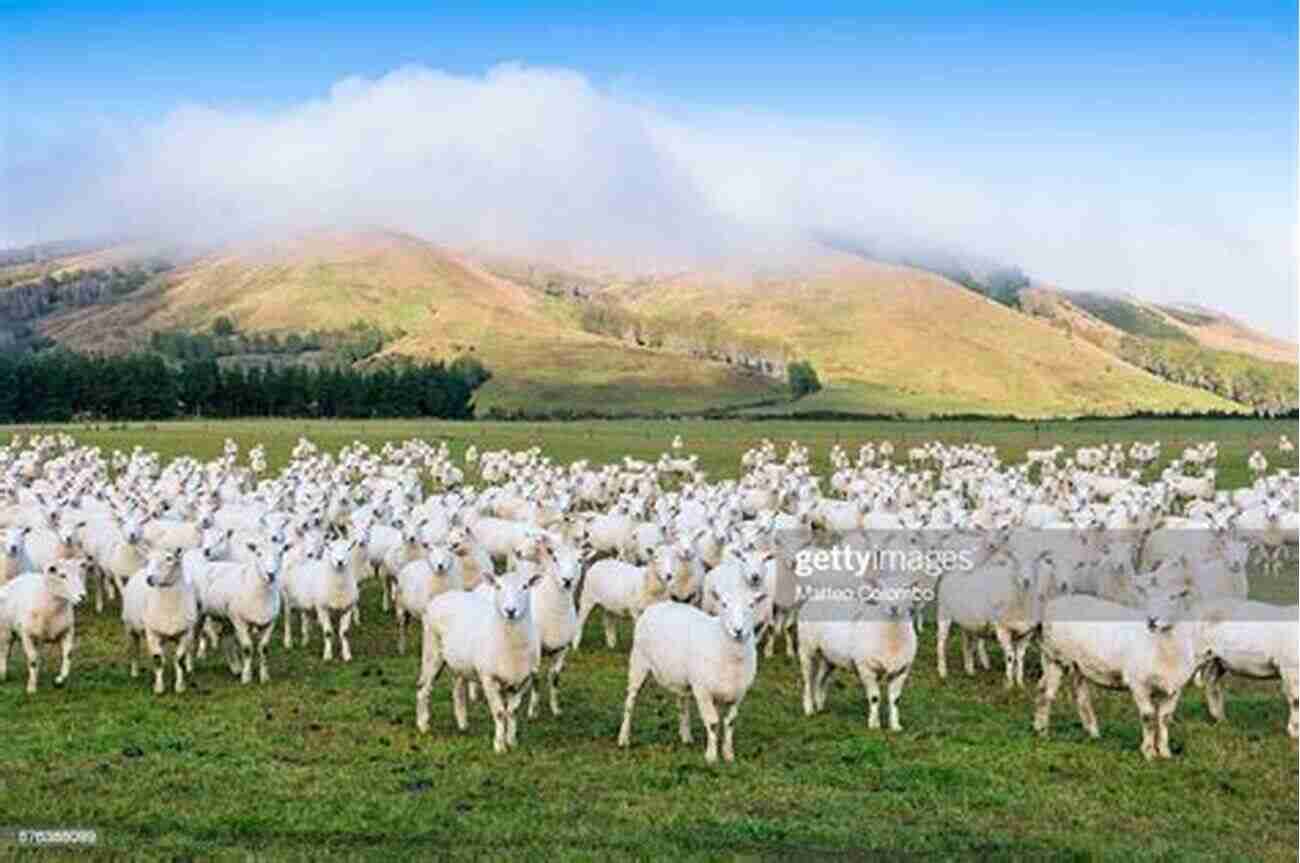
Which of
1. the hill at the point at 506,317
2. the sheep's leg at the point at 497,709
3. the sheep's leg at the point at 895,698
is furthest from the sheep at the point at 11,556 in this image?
the hill at the point at 506,317

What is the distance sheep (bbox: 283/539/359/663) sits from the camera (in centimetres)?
2192

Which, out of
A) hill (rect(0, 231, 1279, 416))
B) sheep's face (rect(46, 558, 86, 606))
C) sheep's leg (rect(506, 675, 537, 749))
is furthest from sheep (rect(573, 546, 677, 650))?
hill (rect(0, 231, 1279, 416))

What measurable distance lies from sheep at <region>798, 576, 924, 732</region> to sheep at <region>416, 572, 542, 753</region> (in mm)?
3664

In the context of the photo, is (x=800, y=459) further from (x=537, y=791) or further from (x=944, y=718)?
(x=537, y=791)

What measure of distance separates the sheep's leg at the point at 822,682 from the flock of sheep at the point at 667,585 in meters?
0.03

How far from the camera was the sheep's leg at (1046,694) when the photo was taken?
17250 mm

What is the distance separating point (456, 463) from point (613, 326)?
3459 inches

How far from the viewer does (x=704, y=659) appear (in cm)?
1589

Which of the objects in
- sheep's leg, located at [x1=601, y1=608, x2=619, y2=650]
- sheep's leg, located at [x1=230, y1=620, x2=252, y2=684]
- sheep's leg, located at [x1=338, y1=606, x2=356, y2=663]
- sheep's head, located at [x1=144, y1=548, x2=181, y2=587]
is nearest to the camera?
sheep's head, located at [x1=144, y1=548, x2=181, y2=587]

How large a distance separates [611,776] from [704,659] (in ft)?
5.63

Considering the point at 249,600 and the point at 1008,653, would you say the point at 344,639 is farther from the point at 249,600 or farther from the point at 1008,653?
the point at 1008,653

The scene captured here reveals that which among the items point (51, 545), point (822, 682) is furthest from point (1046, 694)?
point (51, 545)

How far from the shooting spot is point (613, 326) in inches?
6048

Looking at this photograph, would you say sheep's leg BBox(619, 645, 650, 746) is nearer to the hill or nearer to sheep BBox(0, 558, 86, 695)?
sheep BBox(0, 558, 86, 695)
